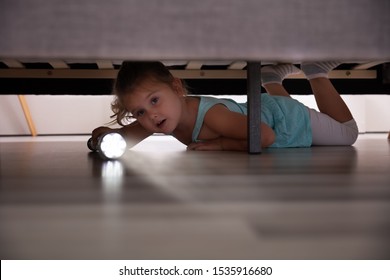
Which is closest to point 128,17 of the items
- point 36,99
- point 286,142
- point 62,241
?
point 62,241

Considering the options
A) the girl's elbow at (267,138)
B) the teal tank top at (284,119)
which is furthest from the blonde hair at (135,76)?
the girl's elbow at (267,138)

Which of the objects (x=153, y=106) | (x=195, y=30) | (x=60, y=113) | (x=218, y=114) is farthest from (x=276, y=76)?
(x=60, y=113)

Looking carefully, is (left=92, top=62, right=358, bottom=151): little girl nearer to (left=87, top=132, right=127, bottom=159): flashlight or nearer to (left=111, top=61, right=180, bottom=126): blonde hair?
(left=111, top=61, right=180, bottom=126): blonde hair

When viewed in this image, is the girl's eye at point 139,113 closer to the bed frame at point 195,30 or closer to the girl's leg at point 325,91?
the girl's leg at point 325,91

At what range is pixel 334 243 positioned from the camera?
33 cm

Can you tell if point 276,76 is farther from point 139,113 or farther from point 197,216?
point 197,216

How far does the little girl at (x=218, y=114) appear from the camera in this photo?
1204 millimetres

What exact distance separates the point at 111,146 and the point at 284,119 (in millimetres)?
587

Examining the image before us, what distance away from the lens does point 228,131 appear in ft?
4.12

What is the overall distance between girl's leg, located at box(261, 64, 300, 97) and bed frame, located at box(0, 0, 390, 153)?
113 centimetres

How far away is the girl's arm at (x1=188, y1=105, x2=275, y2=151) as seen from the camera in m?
1.23

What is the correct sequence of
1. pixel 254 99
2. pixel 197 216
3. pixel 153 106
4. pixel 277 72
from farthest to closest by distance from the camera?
pixel 277 72 < pixel 153 106 < pixel 254 99 < pixel 197 216

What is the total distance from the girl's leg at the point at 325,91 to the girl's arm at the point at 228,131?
0.34m

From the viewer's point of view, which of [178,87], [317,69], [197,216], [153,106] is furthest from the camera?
[317,69]
